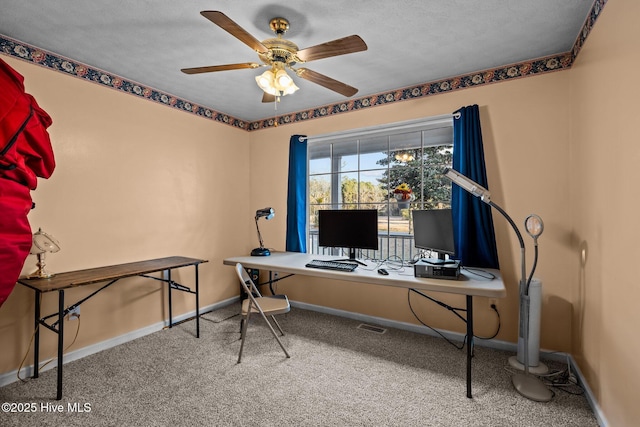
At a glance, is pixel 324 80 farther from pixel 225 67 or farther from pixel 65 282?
pixel 65 282

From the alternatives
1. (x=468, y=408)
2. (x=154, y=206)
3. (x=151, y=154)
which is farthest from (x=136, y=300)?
(x=468, y=408)

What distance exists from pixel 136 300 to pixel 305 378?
1.90 meters

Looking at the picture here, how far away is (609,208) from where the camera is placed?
1.62m

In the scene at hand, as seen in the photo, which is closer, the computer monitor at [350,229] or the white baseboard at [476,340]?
the white baseboard at [476,340]

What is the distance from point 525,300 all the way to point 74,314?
3578mm

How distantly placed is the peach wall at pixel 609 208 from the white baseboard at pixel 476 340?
0.08m

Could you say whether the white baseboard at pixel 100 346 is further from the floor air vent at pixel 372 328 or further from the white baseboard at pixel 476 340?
the floor air vent at pixel 372 328

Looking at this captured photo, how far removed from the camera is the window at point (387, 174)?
305 cm

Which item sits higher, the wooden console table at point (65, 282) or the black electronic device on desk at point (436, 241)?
the black electronic device on desk at point (436, 241)

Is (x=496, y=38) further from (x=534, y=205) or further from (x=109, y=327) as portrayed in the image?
(x=109, y=327)

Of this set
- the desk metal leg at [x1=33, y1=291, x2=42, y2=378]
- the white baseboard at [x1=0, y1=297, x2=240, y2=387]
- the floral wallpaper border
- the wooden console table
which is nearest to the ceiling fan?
the floral wallpaper border

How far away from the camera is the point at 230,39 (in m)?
2.14

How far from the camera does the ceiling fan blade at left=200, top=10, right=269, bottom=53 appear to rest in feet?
4.57

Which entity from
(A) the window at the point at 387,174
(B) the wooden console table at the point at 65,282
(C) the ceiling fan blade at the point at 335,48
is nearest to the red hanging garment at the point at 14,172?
(B) the wooden console table at the point at 65,282
